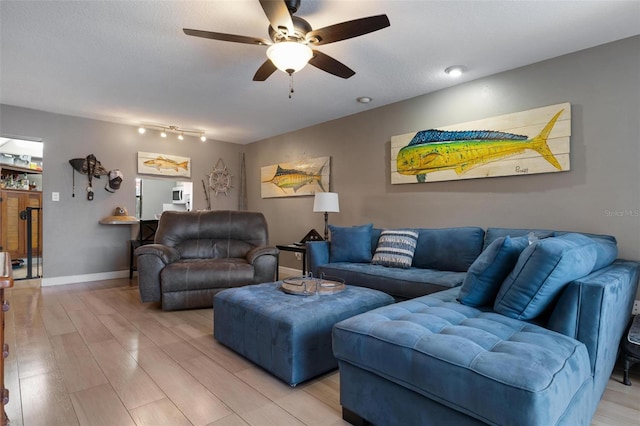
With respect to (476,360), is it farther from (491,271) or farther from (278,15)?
(278,15)

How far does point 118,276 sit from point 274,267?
2.97 m


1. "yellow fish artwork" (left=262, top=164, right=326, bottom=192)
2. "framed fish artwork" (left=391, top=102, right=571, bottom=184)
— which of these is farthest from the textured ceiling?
"yellow fish artwork" (left=262, top=164, right=326, bottom=192)

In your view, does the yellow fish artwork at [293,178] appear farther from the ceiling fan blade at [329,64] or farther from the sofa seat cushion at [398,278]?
the ceiling fan blade at [329,64]

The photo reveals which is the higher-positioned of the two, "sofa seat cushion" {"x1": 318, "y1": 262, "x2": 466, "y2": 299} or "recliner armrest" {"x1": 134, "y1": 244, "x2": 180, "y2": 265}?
"recliner armrest" {"x1": 134, "y1": 244, "x2": 180, "y2": 265}

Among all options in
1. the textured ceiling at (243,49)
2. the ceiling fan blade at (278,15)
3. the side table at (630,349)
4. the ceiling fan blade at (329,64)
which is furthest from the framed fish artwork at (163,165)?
the side table at (630,349)

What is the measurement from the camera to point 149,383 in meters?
1.96

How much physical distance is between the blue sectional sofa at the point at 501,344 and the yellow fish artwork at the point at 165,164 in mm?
4922

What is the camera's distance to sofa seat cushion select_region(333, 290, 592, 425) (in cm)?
107

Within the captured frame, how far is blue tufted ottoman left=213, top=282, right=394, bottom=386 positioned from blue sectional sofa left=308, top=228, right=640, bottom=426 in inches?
15.3

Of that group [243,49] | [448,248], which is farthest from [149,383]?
[448,248]

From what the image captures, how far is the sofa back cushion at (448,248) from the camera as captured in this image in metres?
3.09

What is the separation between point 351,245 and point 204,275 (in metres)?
1.63

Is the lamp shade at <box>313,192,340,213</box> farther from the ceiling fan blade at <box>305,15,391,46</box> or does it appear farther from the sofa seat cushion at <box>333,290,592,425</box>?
the sofa seat cushion at <box>333,290,592,425</box>

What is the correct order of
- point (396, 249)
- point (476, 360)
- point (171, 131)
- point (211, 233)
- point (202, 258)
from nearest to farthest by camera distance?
Result: 1. point (476, 360)
2. point (396, 249)
3. point (202, 258)
4. point (211, 233)
5. point (171, 131)
